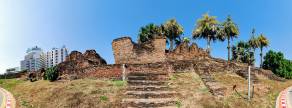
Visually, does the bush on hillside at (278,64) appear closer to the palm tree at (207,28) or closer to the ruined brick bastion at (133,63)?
the palm tree at (207,28)

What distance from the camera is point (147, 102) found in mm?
23922

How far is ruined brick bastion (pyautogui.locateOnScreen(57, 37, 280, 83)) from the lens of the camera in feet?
99.6

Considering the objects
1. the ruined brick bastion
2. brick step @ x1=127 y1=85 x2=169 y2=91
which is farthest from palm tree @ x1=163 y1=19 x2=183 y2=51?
brick step @ x1=127 y1=85 x2=169 y2=91

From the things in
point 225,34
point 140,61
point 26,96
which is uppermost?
point 225,34

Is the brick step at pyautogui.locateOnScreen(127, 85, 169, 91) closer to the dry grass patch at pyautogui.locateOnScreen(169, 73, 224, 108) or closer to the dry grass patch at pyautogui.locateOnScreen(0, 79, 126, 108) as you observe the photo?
the dry grass patch at pyautogui.locateOnScreen(0, 79, 126, 108)

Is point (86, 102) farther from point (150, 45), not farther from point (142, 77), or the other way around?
point (150, 45)

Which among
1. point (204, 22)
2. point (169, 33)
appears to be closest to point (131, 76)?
point (204, 22)

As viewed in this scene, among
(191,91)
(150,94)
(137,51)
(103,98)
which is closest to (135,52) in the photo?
(137,51)

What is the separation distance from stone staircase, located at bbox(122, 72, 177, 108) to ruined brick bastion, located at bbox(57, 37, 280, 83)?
2.85 ft

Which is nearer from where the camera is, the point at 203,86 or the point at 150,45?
the point at 203,86

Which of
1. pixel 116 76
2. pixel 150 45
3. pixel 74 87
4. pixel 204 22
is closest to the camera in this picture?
pixel 74 87

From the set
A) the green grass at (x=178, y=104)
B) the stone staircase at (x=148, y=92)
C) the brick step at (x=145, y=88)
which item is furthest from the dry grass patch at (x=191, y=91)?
the brick step at (x=145, y=88)

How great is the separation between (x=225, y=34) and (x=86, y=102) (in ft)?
159

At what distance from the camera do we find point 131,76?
29031 millimetres
